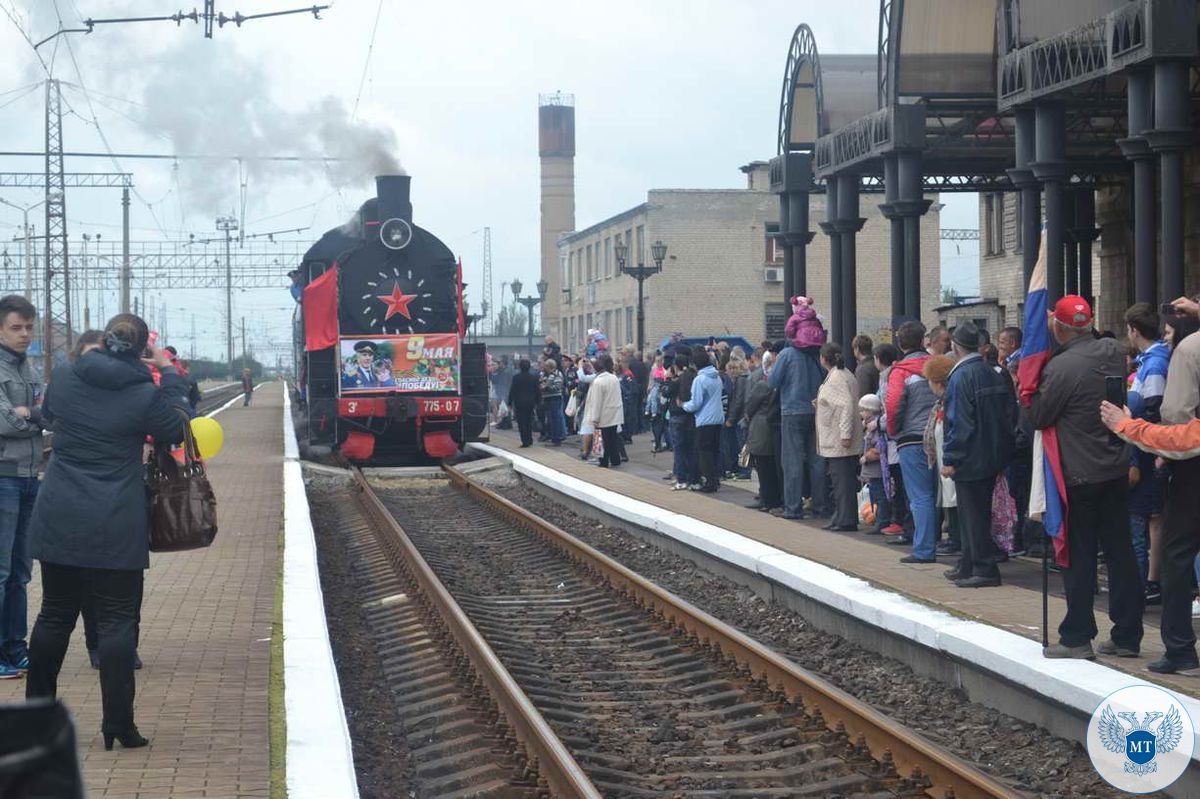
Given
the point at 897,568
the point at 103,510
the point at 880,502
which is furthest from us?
the point at 880,502

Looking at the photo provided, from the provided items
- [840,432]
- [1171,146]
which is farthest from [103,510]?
[1171,146]

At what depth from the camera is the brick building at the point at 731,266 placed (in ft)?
186

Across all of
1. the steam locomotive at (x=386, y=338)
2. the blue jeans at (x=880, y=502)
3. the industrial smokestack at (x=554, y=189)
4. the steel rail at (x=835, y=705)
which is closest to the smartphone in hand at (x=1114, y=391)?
the steel rail at (x=835, y=705)

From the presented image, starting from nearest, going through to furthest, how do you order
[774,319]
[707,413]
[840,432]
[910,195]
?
[840,432] → [707,413] → [910,195] → [774,319]

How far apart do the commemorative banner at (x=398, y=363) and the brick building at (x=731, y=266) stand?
1278 inches

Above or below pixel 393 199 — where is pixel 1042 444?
below

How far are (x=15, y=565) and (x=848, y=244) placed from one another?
53.5ft

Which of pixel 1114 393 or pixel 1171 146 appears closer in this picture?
pixel 1114 393

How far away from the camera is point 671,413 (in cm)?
Answer: 1909

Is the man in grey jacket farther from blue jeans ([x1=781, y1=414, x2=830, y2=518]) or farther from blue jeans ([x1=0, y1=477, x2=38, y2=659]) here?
blue jeans ([x1=781, y1=414, x2=830, y2=518])

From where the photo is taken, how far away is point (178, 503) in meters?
7.26

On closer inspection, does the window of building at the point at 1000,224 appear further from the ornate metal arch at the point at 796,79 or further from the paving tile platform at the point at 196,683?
the paving tile platform at the point at 196,683

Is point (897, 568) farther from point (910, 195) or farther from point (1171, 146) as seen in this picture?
point (910, 195)

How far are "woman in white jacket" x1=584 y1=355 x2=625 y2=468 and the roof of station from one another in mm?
4265
